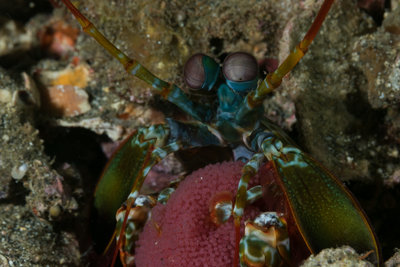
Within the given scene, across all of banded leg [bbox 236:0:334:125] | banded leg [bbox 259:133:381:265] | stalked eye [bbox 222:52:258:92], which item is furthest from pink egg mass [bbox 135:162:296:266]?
stalked eye [bbox 222:52:258:92]

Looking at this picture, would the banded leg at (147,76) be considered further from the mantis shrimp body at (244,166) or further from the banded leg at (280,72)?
the banded leg at (280,72)

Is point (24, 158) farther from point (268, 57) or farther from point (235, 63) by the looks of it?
point (268, 57)

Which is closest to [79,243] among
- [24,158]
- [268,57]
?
[24,158]

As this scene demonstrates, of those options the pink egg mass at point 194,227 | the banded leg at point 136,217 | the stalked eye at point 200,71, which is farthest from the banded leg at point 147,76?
the pink egg mass at point 194,227

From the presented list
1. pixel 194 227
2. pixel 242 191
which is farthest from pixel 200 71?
pixel 194 227

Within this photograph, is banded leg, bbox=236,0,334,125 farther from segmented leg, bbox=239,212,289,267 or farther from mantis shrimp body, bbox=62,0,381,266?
segmented leg, bbox=239,212,289,267

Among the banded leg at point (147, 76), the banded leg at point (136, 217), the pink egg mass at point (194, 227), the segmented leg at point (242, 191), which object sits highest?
the banded leg at point (147, 76)

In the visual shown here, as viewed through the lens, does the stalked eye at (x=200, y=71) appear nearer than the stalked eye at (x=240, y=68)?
No
